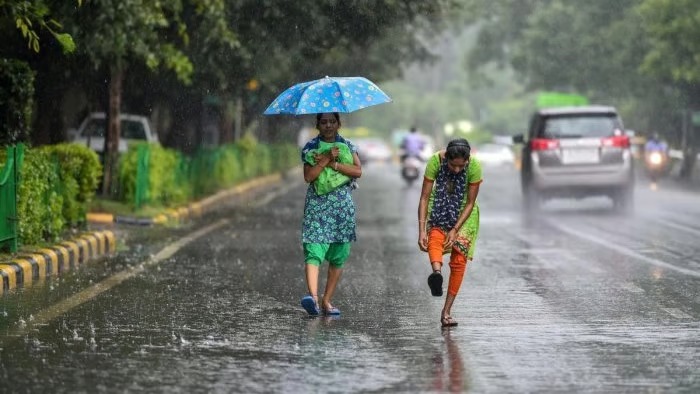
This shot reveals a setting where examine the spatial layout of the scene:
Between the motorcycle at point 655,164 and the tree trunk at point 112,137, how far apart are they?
20358mm

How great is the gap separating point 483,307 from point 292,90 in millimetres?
2256

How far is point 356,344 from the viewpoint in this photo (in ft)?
29.5

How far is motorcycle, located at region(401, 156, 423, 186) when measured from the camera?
1532 inches

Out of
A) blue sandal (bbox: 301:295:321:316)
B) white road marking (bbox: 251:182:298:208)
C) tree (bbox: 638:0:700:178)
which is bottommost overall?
white road marking (bbox: 251:182:298:208)

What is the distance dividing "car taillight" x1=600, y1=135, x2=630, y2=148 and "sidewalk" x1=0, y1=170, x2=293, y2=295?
23.8 feet

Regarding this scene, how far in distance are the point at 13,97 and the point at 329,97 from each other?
26.1ft

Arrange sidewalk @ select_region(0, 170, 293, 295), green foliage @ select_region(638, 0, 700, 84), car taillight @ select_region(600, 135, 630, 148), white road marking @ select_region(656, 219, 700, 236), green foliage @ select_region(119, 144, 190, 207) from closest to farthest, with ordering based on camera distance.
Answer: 1. sidewalk @ select_region(0, 170, 293, 295)
2. white road marking @ select_region(656, 219, 700, 236)
3. green foliage @ select_region(119, 144, 190, 207)
4. car taillight @ select_region(600, 135, 630, 148)
5. green foliage @ select_region(638, 0, 700, 84)

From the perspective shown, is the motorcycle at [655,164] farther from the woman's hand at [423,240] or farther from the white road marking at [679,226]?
the woman's hand at [423,240]

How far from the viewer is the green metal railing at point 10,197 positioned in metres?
13.8

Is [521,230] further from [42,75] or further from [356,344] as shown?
[356,344]

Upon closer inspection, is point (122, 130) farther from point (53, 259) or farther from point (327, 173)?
point (327, 173)

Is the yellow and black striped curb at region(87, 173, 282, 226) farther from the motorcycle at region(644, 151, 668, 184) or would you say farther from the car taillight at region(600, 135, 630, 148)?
the motorcycle at region(644, 151, 668, 184)

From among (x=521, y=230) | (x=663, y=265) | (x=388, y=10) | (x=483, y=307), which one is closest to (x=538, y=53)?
(x=388, y=10)

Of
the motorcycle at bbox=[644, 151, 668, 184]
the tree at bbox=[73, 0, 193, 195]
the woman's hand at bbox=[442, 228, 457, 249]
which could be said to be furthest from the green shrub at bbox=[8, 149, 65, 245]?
the motorcycle at bbox=[644, 151, 668, 184]
